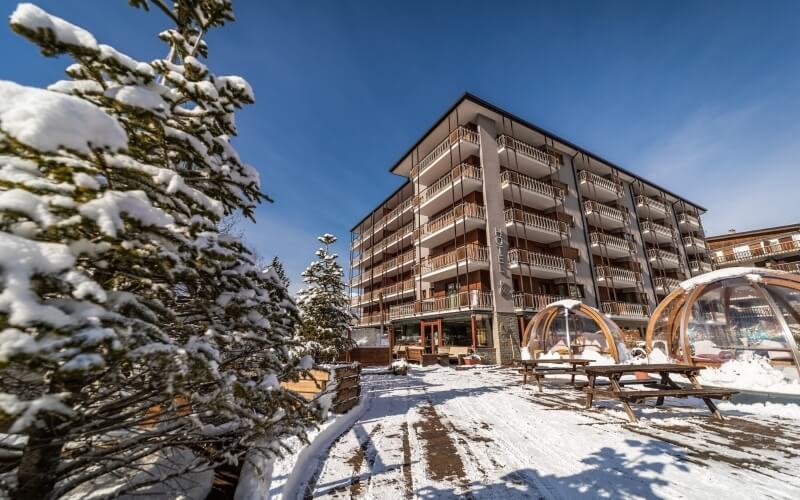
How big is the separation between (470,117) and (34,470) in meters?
21.5

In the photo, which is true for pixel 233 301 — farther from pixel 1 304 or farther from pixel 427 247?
pixel 427 247

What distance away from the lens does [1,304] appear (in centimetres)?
91

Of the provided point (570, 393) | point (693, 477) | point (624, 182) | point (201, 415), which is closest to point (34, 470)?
point (201, 415)

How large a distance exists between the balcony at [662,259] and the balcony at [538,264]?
42.0ft

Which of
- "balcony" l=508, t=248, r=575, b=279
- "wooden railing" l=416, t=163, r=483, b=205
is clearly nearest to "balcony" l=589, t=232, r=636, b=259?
"balcony" l=508, t=248, r=575, b=279

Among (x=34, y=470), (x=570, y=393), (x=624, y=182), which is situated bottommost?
(x=570, y=393)

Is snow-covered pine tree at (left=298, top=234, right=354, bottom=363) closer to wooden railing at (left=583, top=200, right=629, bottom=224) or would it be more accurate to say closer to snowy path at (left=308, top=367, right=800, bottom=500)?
snowy path at (left=308, top=367, right=800, bottom=500)

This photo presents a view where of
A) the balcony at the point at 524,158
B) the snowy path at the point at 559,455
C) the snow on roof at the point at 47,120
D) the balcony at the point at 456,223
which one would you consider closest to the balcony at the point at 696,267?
the balcony at the point at 524,158

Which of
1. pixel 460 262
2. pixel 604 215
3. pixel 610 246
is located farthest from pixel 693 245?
pixel 460 262

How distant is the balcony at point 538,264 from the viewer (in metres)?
17.2

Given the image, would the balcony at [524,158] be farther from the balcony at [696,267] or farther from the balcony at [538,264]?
the balcony at [696,267]

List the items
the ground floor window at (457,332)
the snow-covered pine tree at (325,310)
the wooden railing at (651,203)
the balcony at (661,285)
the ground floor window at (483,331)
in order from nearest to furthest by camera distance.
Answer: the snow-covered pine tree at (325,310) < the ground floor window at (483,331) < the ground floor window at (457,332) < the balcony at (661,285) < the wooden railing at (651,203)

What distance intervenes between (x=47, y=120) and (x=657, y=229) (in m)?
36.7

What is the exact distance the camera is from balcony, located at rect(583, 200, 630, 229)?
871 inches
